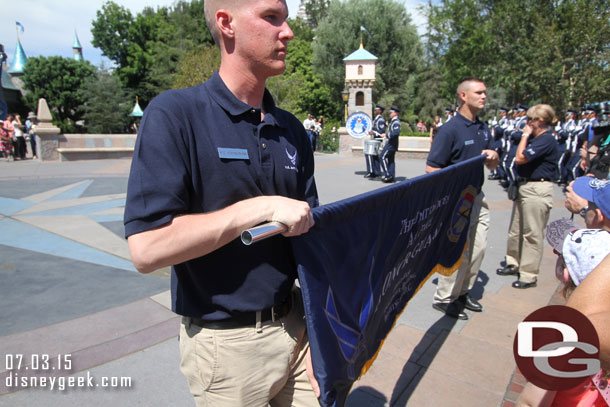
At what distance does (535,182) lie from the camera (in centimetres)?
→ 509

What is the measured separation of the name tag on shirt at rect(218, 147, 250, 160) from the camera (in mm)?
1374

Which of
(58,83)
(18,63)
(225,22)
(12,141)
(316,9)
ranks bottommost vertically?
(12,141)

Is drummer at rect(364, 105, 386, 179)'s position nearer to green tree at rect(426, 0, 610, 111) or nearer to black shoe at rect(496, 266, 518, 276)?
black shoe at rect(496, 266, 518, 276)

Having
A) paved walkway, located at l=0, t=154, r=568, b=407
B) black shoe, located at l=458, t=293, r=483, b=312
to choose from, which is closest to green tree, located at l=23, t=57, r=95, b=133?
paved walkway, located at l=0, t=154, r=568, b=407

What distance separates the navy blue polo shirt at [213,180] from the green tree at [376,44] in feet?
140

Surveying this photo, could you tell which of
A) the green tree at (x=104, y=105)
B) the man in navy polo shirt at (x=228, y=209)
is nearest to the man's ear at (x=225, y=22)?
the man in navy polo shirt at (x=228, y=209)

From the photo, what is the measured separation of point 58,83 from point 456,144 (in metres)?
49.2

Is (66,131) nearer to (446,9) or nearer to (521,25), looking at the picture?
(446,9)

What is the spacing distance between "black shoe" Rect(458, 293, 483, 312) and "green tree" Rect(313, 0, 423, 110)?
3982 centimetres

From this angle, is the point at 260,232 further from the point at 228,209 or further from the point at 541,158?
the point at 541,158

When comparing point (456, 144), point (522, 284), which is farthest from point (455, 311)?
point (456, 144)

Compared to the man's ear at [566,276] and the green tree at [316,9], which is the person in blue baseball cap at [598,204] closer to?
the man's ear at [566,276]

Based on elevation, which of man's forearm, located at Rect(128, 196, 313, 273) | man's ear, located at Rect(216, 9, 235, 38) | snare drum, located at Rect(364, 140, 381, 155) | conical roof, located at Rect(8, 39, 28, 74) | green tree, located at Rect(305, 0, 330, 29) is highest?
green tree, located at Rect(305, 0, 330, 29)

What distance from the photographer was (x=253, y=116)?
152 centimetres
